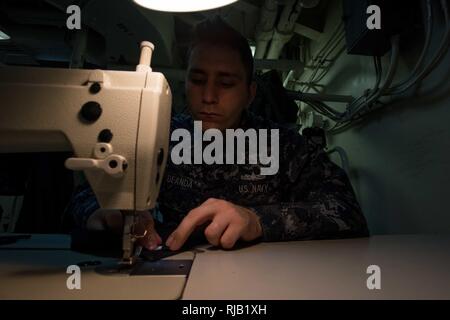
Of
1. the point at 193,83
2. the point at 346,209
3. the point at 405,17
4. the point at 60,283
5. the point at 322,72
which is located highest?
the point at 322,72

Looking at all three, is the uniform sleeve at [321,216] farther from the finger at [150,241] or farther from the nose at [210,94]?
the nose at [210,94]

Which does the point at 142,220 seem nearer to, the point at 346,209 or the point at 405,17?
the point at 346,209

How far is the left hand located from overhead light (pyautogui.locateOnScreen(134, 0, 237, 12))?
0.49m

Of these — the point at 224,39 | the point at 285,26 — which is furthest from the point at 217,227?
the point at 285,26

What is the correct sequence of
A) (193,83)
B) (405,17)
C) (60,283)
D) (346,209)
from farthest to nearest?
(405,17) → (193,83) → (346,209) → (60,283)

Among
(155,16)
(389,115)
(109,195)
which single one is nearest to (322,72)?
(389,115)

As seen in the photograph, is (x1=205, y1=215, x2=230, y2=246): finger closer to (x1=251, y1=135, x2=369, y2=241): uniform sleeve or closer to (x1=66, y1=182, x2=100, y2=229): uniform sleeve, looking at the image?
(x1=251, y1=135, x2=369, y2=241): uniform sleeve

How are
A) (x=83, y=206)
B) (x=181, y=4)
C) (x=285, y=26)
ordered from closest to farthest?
(x=181, y=4), (x=83, y=206), (x=285, y=26)

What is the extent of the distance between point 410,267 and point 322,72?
227cm

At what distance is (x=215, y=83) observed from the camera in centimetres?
103

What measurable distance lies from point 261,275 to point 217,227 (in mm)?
184

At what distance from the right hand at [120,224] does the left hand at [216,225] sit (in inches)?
1.6

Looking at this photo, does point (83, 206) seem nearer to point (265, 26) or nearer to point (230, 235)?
point (230, 235)

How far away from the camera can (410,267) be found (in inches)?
20.1
